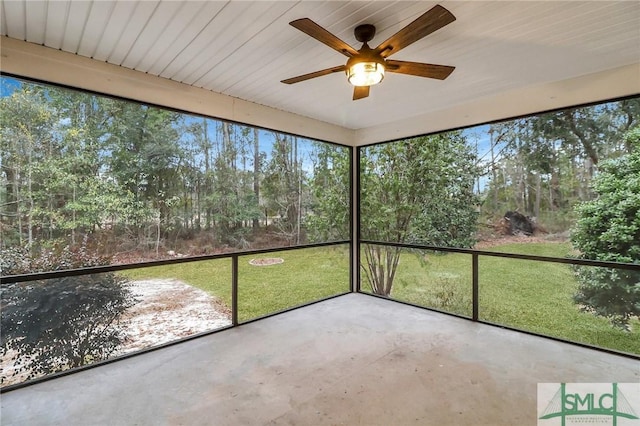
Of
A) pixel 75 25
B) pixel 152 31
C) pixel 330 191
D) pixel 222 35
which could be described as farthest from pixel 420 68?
pixel 330 191

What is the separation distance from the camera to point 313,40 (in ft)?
7.53

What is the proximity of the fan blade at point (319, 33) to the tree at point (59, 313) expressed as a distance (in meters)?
2.83

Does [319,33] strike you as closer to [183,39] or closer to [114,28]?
[183,39]

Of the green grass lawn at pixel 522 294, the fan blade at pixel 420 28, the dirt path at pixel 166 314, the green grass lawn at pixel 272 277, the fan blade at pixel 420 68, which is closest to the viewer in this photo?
the fan blade at pixel 420 28

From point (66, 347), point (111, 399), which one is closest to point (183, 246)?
point (66, 347)

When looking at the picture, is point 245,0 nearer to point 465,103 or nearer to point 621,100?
point 465,103

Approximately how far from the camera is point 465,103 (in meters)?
3.82

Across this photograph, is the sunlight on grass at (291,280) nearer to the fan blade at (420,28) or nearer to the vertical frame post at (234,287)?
the vertical frame post at (234,287)

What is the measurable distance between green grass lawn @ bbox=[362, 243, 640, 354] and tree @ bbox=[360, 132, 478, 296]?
0.43m

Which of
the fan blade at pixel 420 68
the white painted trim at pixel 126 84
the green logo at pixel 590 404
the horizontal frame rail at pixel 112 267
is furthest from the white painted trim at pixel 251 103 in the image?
the green logo at pixel 590 404

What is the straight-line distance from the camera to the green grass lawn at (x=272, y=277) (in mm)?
3600

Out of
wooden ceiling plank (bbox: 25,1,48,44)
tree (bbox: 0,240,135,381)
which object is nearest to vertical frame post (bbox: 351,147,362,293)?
tree (bbox: 0,240,135,381)

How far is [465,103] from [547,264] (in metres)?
2.26

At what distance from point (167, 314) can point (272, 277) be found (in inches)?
63.2
